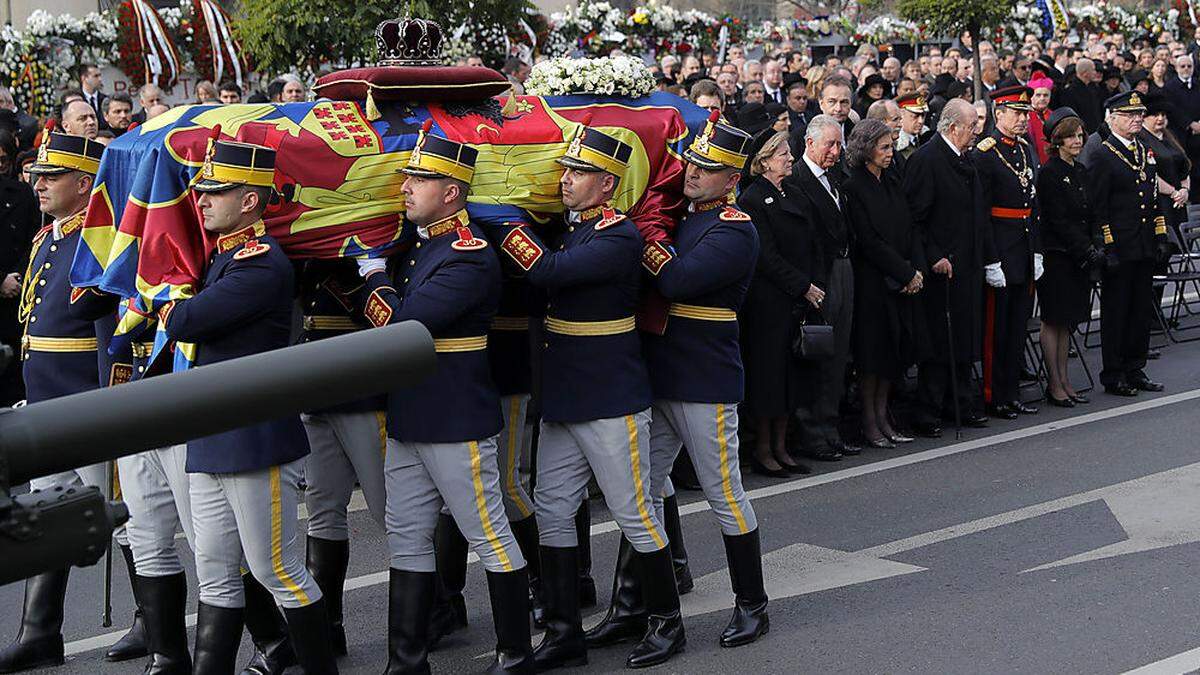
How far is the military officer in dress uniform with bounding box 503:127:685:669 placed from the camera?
19.0ft

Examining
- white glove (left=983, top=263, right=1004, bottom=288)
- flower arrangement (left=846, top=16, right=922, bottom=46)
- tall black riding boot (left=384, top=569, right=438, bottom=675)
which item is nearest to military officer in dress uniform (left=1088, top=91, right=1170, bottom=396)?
white glove (left=983, top=263, right=1004, bottom=288)

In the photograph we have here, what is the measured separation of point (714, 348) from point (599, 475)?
2.15ft

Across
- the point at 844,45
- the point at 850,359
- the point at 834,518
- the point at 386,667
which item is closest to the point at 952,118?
the point at 850,359

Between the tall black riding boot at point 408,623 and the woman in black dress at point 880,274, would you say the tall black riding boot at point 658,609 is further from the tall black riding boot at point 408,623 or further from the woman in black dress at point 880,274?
the woman in black dress at point 880,274

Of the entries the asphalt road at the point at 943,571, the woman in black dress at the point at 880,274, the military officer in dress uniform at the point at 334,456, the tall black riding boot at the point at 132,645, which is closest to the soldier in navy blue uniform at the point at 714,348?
the asphalt road at the point at 943,571

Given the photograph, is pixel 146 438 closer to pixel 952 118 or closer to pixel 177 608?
Result: pixel 177 608

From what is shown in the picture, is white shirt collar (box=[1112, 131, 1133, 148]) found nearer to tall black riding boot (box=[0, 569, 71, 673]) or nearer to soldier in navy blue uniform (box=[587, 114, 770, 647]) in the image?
soldier in navy blue uniform (box=[587, 114, 770, 647])

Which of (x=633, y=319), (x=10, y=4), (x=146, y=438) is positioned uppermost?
(x=10, y=4)

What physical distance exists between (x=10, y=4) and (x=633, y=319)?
1550 centimetres

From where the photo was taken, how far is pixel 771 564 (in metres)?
7.13

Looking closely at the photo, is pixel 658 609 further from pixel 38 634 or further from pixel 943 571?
pixel 38 634

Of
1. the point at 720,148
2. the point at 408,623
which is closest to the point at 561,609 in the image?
the point at 408,623

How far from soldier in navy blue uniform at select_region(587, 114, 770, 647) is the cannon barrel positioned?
3.92 m

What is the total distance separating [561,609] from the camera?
236 inches
